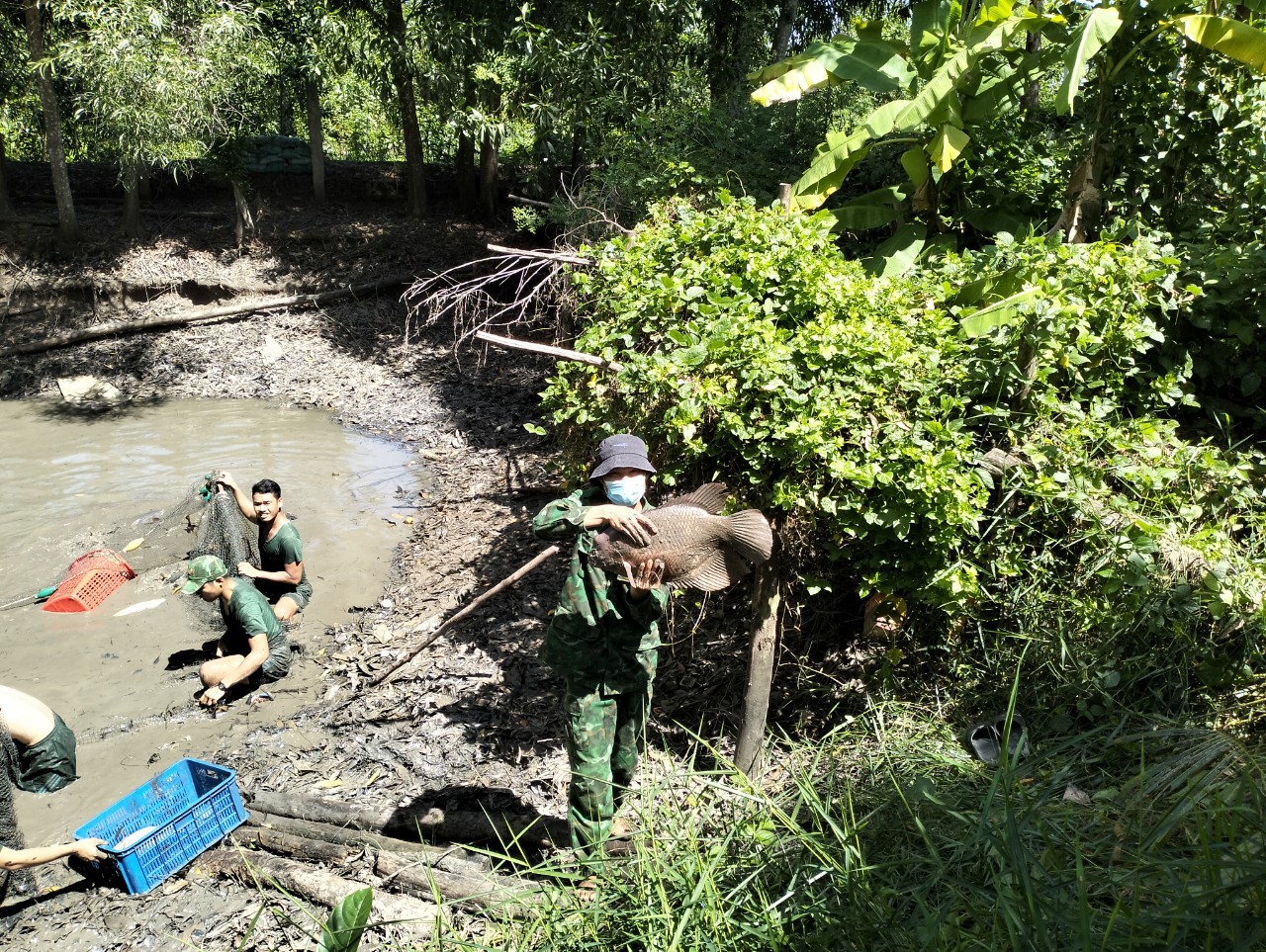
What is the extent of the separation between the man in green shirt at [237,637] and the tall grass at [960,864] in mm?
3677

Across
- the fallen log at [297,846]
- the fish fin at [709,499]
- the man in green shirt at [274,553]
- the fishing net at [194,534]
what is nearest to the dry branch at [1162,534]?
the fish fin at [709,499]

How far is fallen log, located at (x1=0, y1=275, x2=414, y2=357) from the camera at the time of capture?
14227mm

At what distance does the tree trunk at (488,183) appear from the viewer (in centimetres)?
1761

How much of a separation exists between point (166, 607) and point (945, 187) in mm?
7361

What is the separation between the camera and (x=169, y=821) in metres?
4.32

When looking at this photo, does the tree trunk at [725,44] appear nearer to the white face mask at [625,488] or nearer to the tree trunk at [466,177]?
the tree trunk at [466,177]

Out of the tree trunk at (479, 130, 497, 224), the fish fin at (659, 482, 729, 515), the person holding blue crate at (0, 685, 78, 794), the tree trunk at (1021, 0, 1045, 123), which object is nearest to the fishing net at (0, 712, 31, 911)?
the person holding blue crate at (0, 685, 78, 794)

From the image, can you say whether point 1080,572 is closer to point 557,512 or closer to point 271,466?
point 557,512

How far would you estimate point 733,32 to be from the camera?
48.0 ft

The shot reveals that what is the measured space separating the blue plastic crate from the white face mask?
2.59 metres

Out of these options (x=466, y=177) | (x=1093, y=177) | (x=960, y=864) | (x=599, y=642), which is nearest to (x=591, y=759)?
(x=599, y=642)

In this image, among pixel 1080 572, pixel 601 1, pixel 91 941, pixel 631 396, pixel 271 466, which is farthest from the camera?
pixel 601 1

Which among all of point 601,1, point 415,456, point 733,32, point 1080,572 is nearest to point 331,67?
point 601,1

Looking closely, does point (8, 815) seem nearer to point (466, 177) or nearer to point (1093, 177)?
point (1093, 177)
